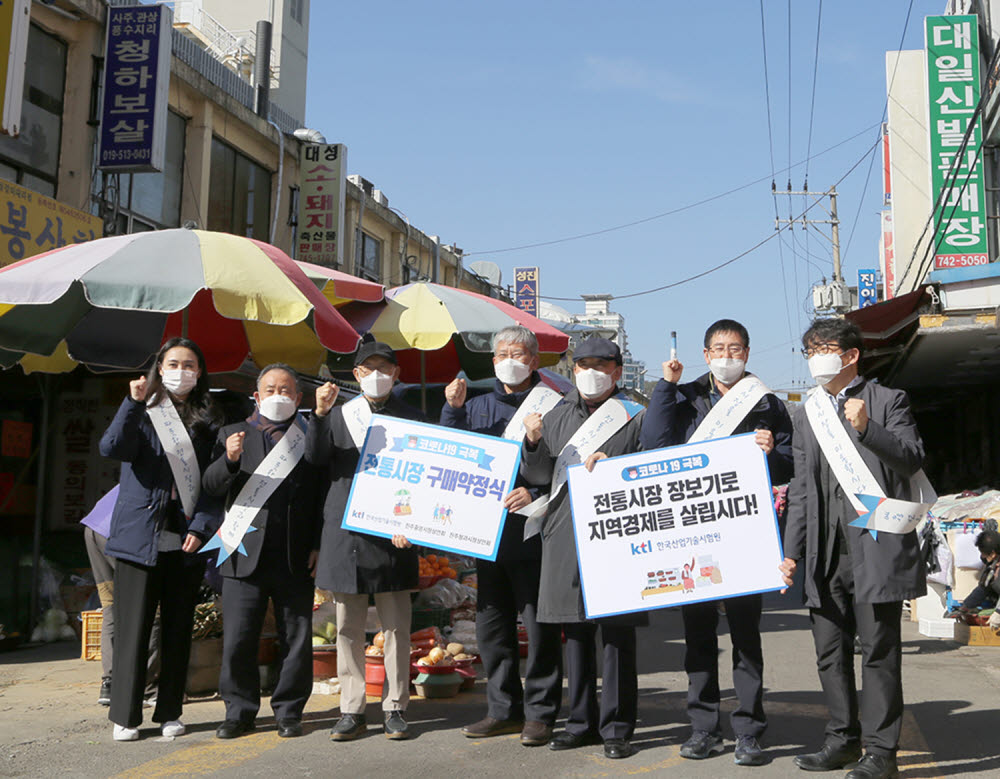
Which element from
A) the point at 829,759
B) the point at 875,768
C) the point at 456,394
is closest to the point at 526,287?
the point at 456,394

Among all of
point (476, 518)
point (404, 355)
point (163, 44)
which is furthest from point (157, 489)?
point (163, 44)

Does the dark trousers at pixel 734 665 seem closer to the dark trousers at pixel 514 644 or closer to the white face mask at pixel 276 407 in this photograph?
the dark trousers at pixel 514 644

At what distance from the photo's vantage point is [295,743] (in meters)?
5.68

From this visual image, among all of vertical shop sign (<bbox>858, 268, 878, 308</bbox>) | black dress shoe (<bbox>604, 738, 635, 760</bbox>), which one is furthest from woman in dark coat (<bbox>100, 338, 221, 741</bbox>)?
vertical shop sign (<bbox>858, 268, 878, 308</bbox>)

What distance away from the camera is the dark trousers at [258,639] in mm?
5816

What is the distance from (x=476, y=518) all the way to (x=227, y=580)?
5.00 ft

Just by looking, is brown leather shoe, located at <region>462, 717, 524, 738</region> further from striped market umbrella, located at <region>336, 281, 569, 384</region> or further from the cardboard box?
the cardboard box

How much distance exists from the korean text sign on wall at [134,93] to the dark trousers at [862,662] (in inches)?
467

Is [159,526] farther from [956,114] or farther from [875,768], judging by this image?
[956,114]

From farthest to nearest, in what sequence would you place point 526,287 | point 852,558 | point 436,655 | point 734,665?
point 526,287, point 436,655, point 734,665, point 852,558

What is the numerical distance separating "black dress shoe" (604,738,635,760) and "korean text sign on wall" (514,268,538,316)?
114 ft

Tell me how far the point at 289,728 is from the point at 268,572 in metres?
0.90

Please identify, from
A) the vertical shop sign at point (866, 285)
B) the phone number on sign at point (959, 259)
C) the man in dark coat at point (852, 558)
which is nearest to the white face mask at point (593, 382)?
the man in dark coat at point (852, 558)

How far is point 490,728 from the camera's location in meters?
5.78
